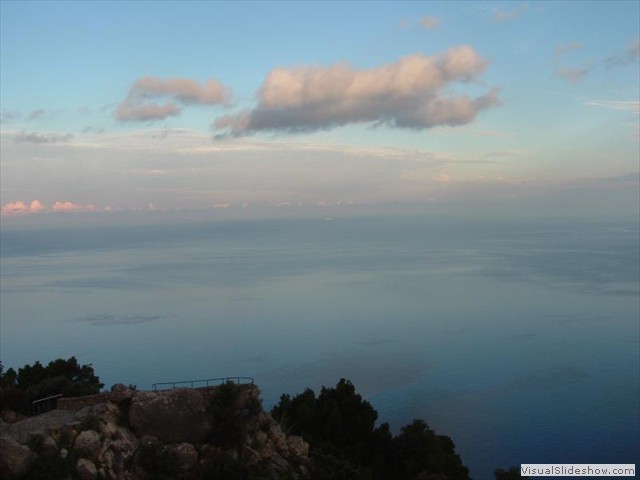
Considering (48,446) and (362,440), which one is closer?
(48,446)

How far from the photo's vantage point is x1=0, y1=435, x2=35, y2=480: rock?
651 inches

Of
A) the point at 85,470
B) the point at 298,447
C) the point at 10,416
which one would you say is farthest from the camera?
the point at 10,416

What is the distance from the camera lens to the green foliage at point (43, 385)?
23875 mm

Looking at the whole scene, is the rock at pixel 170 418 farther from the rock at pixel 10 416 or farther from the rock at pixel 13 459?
the rock at pixel 10 416

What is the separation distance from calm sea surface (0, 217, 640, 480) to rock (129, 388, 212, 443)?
23222mm

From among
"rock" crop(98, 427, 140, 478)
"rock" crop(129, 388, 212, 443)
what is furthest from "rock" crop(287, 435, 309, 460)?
"rock" crop(98, 427, 140, 478)

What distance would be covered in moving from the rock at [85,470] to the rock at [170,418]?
2298 millimetres

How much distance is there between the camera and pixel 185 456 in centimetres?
1894

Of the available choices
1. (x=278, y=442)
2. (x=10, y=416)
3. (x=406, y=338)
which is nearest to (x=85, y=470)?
(x=278, y=442)

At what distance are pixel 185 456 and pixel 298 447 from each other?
4746mm

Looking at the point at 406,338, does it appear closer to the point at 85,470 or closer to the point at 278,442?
the point at 278,442

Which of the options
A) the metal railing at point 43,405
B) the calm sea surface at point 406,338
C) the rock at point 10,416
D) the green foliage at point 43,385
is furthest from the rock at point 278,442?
the calm sea surface at point 406,338

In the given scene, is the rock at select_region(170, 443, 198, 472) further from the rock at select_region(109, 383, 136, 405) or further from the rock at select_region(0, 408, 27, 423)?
the rock at select_region(0, 408, 27, 423)

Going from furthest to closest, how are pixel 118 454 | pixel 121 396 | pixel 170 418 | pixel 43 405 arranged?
pixel 43 405, pixel 121 396, pixel 170 418, pixel 118 454
